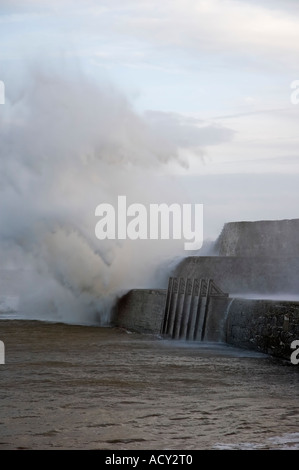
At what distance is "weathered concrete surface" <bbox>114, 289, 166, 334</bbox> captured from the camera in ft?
50.1

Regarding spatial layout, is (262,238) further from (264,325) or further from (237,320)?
(264,325)

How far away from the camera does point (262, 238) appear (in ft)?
63.9

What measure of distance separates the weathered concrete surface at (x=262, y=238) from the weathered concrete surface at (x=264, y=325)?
578 centimetres

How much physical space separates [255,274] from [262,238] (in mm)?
3100

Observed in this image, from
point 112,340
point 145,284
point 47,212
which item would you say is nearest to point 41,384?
point 112,340

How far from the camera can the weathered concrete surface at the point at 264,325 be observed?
10.8 m

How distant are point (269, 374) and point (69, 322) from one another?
8.08 m

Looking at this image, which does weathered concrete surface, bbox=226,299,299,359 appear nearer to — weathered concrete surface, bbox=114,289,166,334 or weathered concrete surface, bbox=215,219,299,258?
weathered concrete surface, bbox=114,289,166,334

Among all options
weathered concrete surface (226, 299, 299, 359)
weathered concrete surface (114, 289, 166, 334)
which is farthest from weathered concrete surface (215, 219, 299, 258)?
weathered concrete surface (226, 299, 299, 359)

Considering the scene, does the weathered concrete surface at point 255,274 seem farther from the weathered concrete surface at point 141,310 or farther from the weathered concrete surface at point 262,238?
the weathered concrete surface at point 262,238

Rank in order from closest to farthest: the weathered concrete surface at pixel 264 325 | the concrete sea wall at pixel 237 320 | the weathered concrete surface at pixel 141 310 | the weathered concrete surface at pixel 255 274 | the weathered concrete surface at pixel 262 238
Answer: the weathered concrete surface at pixel 264 325
the concrete sea wall at pixel 237 320
the weathered concrete surface at pixel 141 310
the weathered concrete surface at pixel 255 274
the weathered concrete surface at pixel 262 238

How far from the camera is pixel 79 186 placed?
1967 cm

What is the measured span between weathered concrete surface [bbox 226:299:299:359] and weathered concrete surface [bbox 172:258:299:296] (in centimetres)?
337

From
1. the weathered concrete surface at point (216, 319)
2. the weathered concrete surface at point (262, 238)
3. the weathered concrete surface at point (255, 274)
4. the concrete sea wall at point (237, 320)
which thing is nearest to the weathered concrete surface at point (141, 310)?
the concrete sea wall at point (237, 320)
